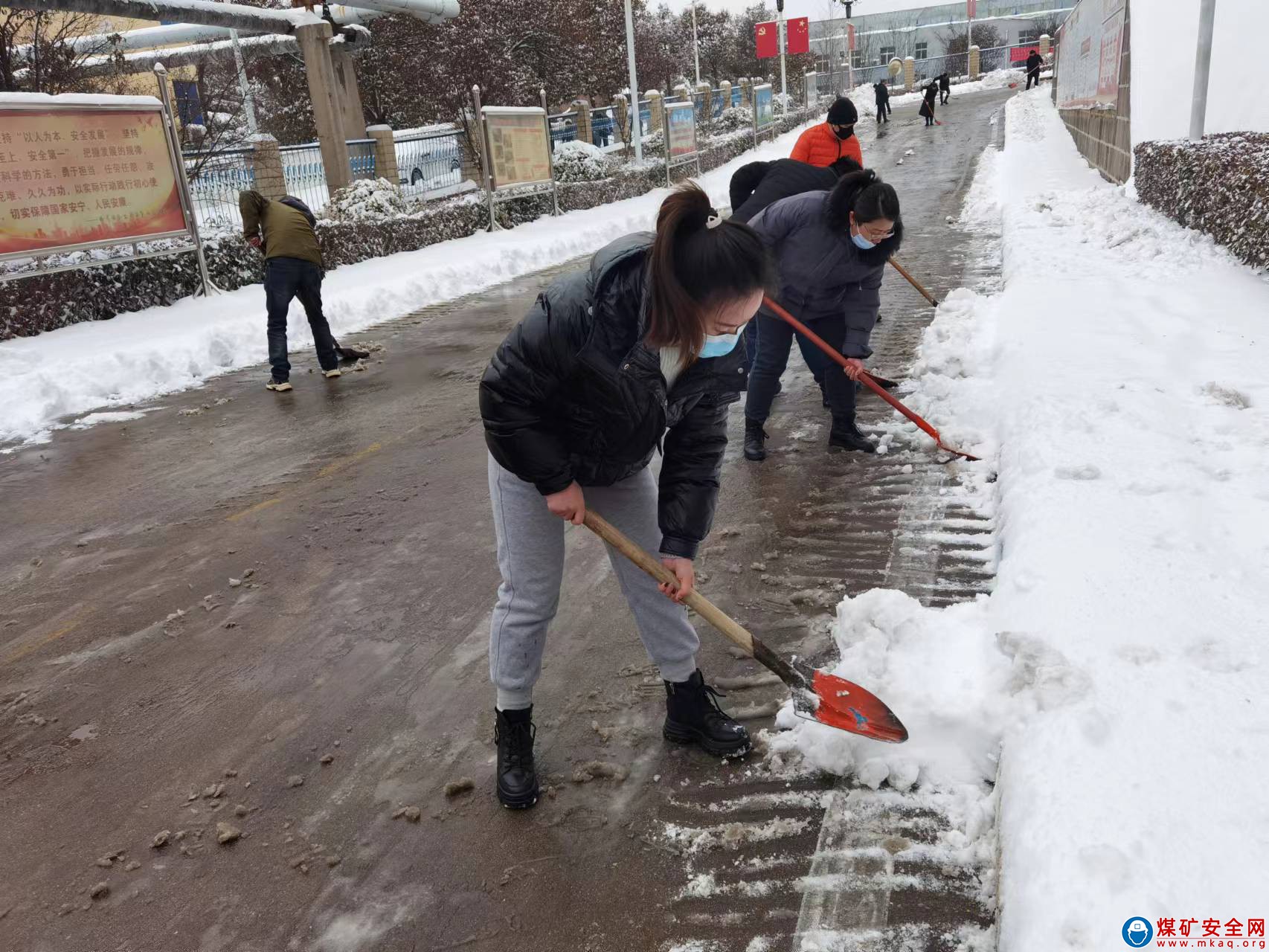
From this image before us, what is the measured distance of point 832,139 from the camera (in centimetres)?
684

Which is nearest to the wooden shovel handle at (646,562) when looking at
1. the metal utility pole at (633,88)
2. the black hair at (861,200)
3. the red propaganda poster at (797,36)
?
the black hair at (861,200)

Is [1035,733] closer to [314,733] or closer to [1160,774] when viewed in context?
[1160,774]

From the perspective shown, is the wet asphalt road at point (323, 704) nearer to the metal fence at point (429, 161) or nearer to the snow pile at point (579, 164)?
the metal fence at point (429, 161)

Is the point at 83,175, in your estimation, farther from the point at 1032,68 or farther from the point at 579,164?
the point at 1032,68

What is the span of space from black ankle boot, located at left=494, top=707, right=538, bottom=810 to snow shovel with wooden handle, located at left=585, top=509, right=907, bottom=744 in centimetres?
58

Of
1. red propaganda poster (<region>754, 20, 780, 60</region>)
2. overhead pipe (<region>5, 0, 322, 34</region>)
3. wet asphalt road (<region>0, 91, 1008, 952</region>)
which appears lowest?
wet asphalt road (<region>0, 91, 1008, 952</region>)

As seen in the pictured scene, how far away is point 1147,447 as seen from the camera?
4008 millimetres

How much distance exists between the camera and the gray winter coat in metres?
4.56

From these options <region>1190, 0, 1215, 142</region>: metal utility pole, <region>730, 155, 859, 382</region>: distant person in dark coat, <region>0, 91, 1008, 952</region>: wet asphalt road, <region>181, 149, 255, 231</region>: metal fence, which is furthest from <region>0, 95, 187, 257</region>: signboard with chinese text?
<region>1190, 0, 1215, 142</region>: metal utility pole

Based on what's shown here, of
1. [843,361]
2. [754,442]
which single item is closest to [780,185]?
[843,361]

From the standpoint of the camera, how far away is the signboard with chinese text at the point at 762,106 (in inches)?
1177

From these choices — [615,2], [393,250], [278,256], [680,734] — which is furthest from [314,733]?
[615,2]

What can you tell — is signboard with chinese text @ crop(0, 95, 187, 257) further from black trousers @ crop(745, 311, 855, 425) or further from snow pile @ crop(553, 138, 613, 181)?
snow pile @ crop(553, 138, 613, 181)

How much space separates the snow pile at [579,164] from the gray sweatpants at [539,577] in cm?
1733
